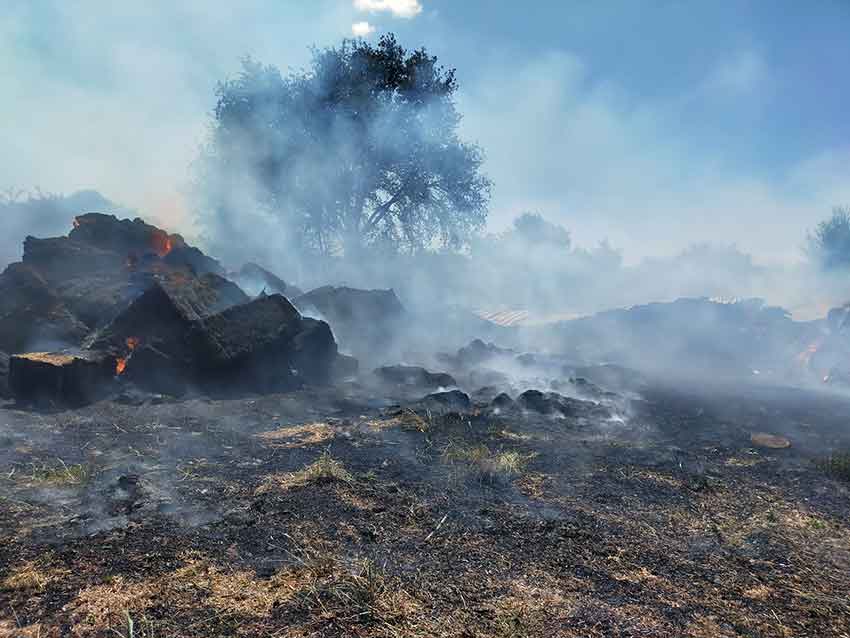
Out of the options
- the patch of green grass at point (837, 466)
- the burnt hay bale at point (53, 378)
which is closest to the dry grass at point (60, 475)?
the burnt hay bale at point (53, 378)

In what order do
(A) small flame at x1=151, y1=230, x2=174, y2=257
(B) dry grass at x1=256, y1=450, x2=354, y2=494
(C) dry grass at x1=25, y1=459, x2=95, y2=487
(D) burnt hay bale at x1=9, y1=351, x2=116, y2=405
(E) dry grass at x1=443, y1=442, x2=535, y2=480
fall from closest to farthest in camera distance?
1. (C) dry grass at x1=25, y1=459, x2=95, y2=487
2. (B) dry grass at x1=256, y1=450, x2=354, y2=494
3. (E) dry grass at x1=443, y1=442, x2=535, y2=480
4. (D) burnt hay bale at x1=9, y1=351, x2=116, y2=405
5. (A) small flame at x1=151, y1=230, x2=174, y2=257

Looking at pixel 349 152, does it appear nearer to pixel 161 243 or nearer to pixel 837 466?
pixel 161 243

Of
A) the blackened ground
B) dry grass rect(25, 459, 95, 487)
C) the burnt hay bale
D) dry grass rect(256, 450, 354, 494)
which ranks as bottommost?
the blackened ground

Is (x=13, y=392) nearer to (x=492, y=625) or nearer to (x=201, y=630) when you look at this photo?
(x=201, y=630)

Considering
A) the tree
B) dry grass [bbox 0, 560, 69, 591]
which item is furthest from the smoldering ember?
the tree

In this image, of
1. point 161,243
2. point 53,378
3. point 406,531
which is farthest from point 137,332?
point 406,531

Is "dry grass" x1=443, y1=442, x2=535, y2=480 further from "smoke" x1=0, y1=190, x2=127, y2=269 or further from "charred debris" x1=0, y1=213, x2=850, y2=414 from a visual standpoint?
"smoke" x1=0, y1=190, x2=127, y2=269

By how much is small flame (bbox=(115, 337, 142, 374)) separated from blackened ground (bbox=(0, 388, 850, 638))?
1.67m

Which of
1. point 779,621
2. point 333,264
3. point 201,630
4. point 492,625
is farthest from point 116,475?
point 333,264

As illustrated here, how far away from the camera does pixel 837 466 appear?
6.19m

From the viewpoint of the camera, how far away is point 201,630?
9.14 feet

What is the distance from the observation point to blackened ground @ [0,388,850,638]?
3.02 metres

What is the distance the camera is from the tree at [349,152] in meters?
24.4

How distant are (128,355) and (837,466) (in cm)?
1151
